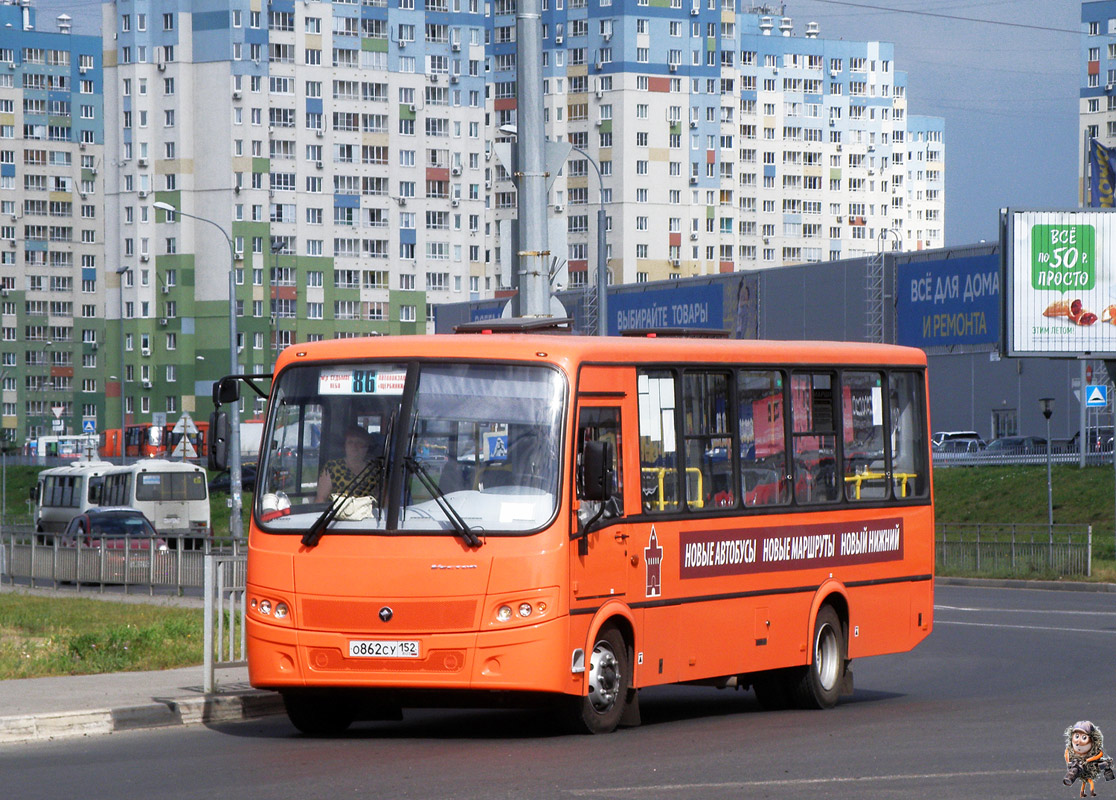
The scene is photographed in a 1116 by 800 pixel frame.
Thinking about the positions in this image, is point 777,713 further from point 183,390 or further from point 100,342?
point 100,342

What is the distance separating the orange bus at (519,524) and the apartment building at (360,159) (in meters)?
98.6

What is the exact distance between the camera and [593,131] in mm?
148500

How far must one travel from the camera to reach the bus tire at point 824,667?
15141 millimetres

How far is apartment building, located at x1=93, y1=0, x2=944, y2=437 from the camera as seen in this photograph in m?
126

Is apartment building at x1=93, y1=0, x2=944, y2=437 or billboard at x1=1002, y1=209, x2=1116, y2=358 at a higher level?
apartment building at x1=93, y1=0, x2=944, y2=437

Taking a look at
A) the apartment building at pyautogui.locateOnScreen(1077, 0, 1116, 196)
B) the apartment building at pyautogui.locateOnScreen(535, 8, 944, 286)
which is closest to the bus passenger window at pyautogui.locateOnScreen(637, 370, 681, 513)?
the apartment building at pyautogui.locateOnScreen(535, 8, 944, 286)

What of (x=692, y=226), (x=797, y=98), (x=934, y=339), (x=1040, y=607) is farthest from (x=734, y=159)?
(x=1040, y=607)

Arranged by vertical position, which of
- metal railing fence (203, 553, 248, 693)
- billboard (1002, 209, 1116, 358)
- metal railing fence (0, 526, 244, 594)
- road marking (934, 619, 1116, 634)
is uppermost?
billboard (1002, 209, 1116, 358)

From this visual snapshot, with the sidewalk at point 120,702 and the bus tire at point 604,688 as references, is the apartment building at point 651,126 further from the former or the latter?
the bus tire at point 604,688

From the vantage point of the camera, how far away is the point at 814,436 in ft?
50.1

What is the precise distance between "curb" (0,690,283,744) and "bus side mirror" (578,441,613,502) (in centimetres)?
343

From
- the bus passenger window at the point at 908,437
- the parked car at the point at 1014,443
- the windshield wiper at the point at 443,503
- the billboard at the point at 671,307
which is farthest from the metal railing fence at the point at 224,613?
the billboard at the point at 671,307

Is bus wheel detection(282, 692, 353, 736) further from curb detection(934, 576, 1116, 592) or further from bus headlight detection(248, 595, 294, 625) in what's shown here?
curb detection(934, 576, 1116, 592)

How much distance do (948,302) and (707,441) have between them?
2388 inches
